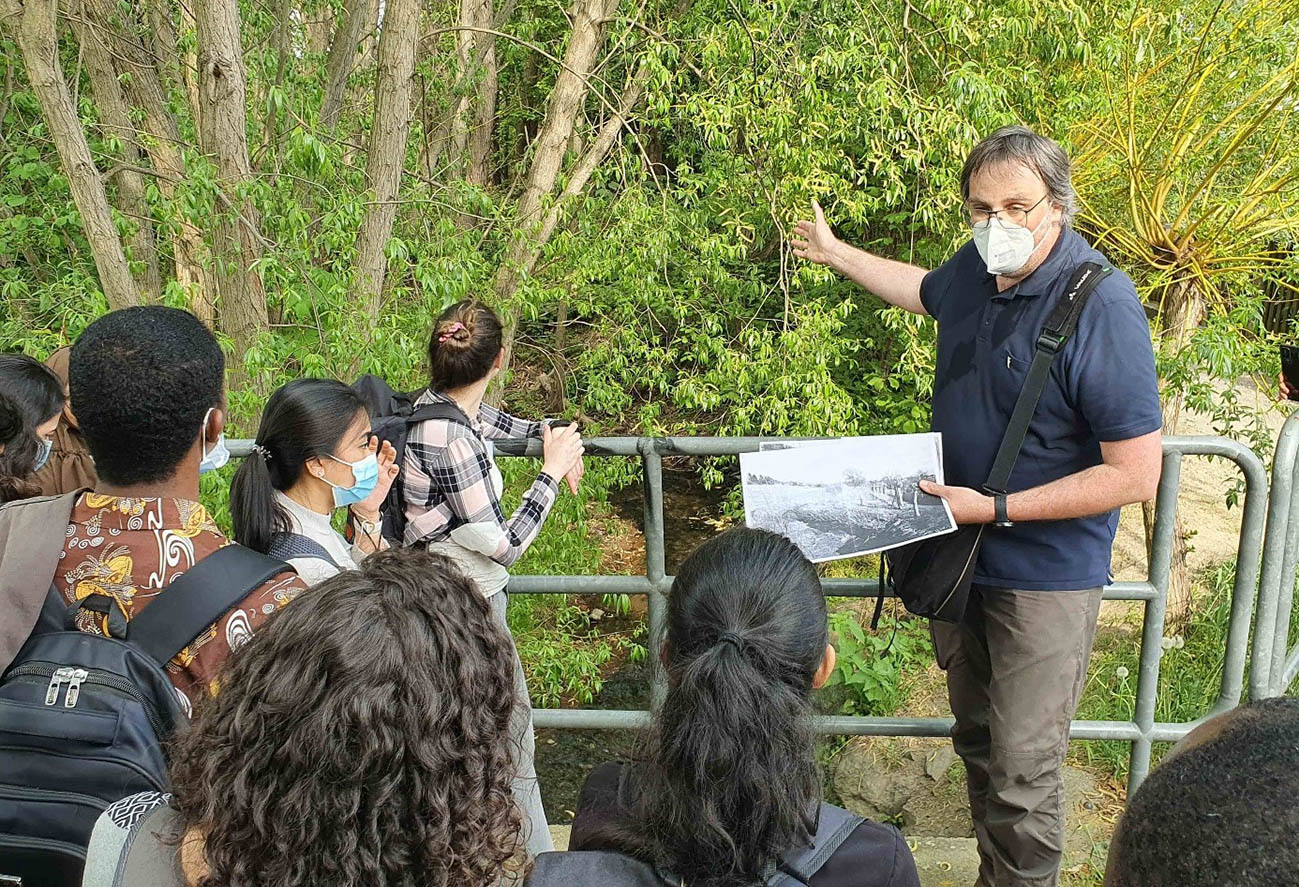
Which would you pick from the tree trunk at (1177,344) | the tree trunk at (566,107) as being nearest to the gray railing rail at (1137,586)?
the tree trunk at (566,107)

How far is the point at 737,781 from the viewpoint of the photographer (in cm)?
149

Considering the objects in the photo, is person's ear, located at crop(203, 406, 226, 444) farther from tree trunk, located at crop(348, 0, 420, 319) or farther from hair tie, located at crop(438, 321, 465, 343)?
tree trunk, located at crop(348, 0, 420, 319)

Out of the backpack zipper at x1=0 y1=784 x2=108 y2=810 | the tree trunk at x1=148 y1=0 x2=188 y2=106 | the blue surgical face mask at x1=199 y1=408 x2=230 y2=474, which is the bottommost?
the backpack zipper at x1=0 y1=784 x2=108 y2=810

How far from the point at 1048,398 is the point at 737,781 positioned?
139 centimetres

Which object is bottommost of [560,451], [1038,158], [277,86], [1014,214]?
[560,451]

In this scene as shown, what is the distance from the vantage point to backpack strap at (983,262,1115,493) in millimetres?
2422

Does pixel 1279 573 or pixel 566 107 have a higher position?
pixel 566 107

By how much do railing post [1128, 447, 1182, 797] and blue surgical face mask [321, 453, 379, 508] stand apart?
6.59 ft

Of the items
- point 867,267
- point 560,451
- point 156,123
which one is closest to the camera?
point 560,451

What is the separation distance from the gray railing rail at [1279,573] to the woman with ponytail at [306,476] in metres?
2.33

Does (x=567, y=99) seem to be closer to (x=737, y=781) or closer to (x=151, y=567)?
(x=151, y=567)

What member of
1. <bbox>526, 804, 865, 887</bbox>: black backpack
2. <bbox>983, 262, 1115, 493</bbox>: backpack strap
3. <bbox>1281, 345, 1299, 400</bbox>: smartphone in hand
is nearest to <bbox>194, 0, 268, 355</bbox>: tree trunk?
<bbox>983, 262, 1115, 493</bbox>: backpack strap

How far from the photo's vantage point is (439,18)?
24.0 feet

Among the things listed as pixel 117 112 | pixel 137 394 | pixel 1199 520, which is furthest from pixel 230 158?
pixel 1199 520
